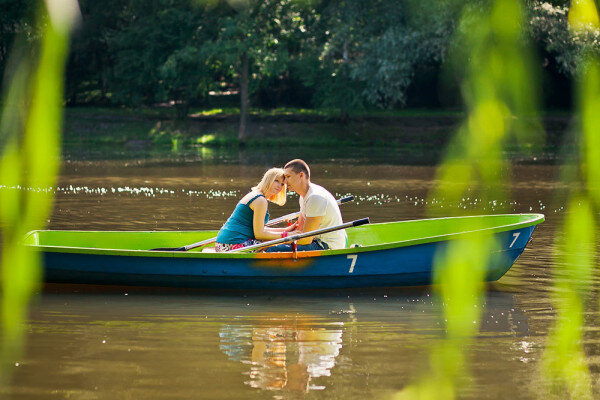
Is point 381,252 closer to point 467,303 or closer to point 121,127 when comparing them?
point 467,303

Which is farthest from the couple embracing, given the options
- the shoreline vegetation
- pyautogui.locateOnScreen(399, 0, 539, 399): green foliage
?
the shoreline vegetation

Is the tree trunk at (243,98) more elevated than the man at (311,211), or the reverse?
the tree trunk at (243,98)

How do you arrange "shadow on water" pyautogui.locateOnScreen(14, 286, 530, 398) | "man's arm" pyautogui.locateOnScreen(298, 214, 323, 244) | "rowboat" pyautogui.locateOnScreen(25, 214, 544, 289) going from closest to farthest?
"shadow on water" pyautogui.locateOnScreen(14, 286, 530, 398) → "rowboat" pyautogui.locateOnScreen(25, 214, 544, 289) → "man's arm" pyautogui.locateOnScreen(298, 214, 323, 244)

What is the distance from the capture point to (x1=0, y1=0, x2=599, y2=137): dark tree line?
35094 millimetres

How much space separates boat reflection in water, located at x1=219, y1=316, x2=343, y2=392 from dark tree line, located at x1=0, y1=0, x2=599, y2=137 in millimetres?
25254

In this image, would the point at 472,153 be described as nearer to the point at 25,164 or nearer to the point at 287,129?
the point at 287,129

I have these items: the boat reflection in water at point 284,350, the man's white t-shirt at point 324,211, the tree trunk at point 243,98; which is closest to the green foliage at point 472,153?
the boat reflection in water at point 284,350

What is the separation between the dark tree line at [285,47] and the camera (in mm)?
35094

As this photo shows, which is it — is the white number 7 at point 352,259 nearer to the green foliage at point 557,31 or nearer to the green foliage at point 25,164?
the green foliage at point 25,164

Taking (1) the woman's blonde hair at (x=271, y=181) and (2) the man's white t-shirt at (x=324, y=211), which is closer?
(1) the woman's blonde hair at (x=271, y=181)

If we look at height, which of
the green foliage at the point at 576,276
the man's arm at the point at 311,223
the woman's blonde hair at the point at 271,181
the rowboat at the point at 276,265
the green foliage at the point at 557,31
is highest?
the green foliage at the point at 557,31

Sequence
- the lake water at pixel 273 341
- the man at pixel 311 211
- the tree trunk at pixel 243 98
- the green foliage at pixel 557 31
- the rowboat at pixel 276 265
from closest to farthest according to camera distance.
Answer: the lake water at pixel 273 341, the rowboat at pixel 276 265, the man at pixel 311 211, the green foliage at pixel 557 31, the tree trunk at pixel 243 98

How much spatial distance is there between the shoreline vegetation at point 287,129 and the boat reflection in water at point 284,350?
99.8ft

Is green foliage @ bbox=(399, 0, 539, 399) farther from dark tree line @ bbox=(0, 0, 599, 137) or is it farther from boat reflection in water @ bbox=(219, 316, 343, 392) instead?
dark tree line @ bbox=(0, 0, 599, 137)
